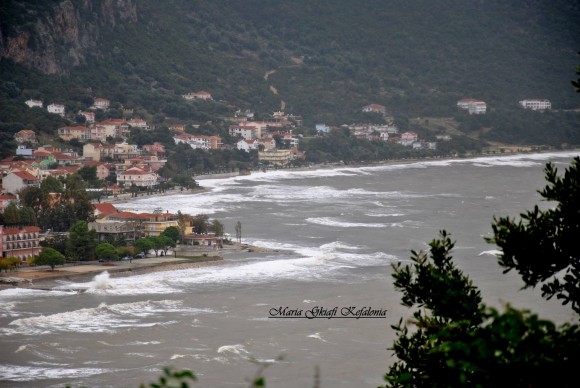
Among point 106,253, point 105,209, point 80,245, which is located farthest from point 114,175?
point 106,253

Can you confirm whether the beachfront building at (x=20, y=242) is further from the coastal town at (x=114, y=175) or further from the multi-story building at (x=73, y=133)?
the multi-story building at (x=73, y=133)

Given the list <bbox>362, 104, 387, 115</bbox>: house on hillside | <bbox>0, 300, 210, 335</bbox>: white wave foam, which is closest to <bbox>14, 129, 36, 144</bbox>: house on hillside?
<bbox>0, 300, 210, 335</bbox>: white wave foam

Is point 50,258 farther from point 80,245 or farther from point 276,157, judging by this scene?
point 276,157

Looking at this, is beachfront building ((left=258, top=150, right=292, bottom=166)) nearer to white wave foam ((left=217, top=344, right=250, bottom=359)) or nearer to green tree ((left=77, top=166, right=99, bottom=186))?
green tree ((left=77, top=166, right=99, bottom=186))

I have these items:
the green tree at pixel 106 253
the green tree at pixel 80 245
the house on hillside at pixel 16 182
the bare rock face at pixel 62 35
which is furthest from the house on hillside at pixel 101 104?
the green tree at pixel 106 253

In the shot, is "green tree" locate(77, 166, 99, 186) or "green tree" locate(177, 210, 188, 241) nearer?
"green tree" locate(177, 210, 188, 241)

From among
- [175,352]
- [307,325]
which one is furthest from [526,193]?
[175,352]
